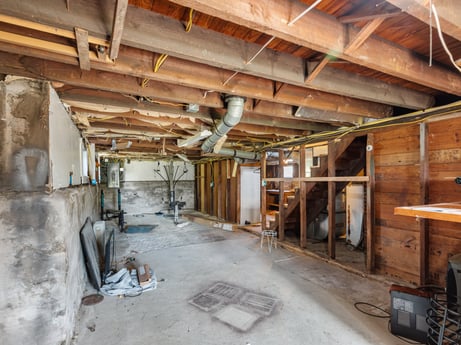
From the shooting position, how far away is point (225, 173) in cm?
683

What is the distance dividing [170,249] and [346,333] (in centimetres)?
307

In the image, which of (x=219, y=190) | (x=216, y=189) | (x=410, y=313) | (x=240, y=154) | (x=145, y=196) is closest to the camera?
(x=410, y=313)

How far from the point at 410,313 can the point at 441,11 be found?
6.82ft

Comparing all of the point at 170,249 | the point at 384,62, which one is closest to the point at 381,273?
the point at 384,62

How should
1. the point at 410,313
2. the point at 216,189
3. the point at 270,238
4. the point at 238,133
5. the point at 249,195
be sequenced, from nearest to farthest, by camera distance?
the point at 410,313
the point at 238,133
the point at 270,238
the point at 249,195
the point at 216,189

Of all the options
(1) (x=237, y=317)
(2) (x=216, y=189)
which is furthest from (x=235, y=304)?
(2) (x=216, y=189)

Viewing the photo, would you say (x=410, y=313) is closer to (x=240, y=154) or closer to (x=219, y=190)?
(x=240, y=154)

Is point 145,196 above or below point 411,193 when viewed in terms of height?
below

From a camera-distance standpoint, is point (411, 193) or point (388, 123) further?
point (388, 123)

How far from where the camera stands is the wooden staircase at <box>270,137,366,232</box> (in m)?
3.55

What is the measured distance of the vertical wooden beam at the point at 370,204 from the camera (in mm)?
3010

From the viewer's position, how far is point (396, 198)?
2.86 metres

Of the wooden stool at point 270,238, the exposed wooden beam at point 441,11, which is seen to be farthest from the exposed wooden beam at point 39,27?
the wooden stool at point 270,238

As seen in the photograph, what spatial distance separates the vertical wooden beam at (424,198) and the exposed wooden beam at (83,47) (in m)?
3.15
